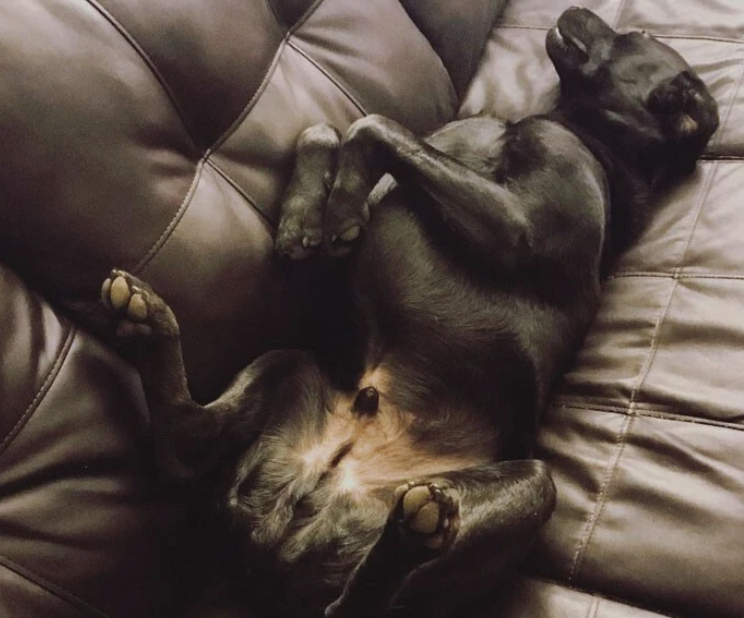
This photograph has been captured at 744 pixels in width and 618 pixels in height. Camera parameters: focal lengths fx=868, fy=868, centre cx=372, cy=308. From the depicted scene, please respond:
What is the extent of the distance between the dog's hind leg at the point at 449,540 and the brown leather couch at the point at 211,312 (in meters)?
0.10

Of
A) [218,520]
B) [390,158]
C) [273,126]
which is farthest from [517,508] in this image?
[273,126]

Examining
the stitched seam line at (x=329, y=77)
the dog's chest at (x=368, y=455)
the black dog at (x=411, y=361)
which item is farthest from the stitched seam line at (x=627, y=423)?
the stitched seam line at (x=329, y=77)

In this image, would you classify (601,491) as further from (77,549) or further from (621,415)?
(77,549)

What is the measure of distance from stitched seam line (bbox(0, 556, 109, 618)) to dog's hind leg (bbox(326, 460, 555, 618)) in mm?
359

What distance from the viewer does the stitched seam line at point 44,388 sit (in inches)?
48.9

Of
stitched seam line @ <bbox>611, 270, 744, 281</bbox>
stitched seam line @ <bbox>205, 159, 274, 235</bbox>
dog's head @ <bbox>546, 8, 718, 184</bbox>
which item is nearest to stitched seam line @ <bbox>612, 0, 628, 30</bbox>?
dog's head @ <bbox>546, 8, 718, 184</bbox>

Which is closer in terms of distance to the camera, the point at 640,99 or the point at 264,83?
the point at 264,83

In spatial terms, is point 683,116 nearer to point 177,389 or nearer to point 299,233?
point 299,233

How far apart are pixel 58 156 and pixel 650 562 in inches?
45.4

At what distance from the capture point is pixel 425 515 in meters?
1.21

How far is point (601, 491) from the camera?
1581 mm

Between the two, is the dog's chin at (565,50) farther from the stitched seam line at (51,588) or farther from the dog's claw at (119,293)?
the stitched seam line at (51,588)

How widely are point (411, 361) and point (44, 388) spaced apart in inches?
26.4

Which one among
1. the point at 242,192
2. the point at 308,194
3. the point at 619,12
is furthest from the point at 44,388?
the point at 619,12
